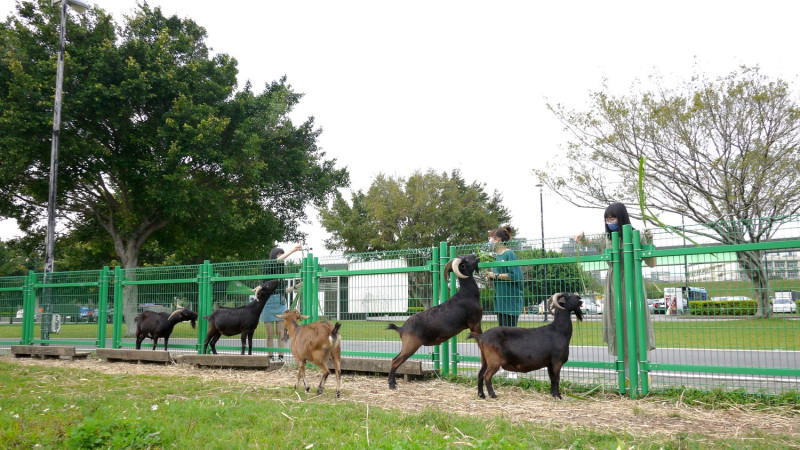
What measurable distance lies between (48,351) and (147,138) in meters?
8.82

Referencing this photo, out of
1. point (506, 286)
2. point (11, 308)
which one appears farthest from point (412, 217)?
point (506, 286)

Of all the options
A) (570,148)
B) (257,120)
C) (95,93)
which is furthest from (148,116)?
(570,148)

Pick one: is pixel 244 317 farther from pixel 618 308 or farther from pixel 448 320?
pixel 618 308

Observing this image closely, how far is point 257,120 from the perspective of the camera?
70.2ft

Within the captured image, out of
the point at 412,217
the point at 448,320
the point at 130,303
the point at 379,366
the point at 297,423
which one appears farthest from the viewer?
the point at 412,217

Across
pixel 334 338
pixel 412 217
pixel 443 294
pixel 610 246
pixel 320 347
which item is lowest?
pixel 320 347

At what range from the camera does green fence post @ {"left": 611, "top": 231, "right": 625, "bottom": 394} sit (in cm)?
693

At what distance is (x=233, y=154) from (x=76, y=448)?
17321mm

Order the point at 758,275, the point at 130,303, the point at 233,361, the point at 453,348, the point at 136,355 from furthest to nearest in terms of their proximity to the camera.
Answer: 1. the point at 130,303
2. the point at 136,355
3. the point at 233,361
4. the point at 453,348
5. the point at 758,275

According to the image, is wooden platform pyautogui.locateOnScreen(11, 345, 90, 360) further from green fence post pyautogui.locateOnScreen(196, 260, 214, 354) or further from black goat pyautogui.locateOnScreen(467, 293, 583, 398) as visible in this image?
black goat pyautogui.locateOnScreen(467, 293, 583, 398)

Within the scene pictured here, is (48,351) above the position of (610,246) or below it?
below

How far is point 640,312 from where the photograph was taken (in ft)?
22.1

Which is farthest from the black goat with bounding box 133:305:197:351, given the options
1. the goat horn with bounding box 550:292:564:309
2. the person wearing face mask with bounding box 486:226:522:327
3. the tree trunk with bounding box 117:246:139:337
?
the goat horn with bounding box 550:292:564:309

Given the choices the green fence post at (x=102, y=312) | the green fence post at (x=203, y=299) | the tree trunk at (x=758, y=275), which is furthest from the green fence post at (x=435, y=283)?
the green fence post at (x=102, y=312)
